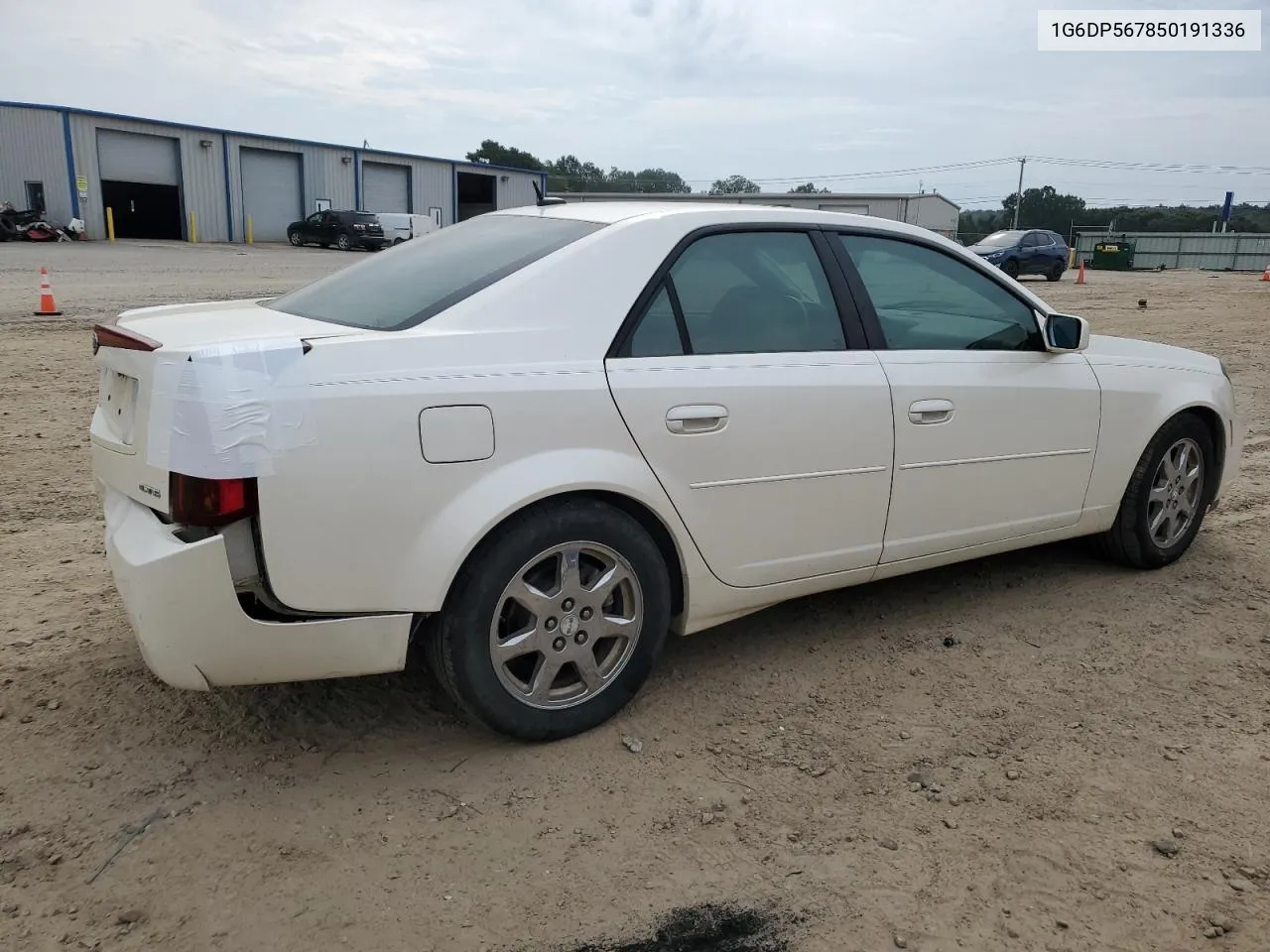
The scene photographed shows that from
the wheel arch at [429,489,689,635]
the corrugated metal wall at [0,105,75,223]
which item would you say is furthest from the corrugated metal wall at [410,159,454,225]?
the wheel arch at [429,489,689,635]

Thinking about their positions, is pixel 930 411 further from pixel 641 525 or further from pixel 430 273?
pixel 430 273

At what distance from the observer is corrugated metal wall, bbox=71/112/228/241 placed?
35438 mm

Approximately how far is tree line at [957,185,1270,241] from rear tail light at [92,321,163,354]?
66.2 m

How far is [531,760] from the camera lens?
301cm

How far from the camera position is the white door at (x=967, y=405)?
3.65 m

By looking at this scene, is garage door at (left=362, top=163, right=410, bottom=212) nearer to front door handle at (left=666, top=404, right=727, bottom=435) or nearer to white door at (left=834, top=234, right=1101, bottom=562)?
white door at (left=834, top=234, right=1101, bottom=562)

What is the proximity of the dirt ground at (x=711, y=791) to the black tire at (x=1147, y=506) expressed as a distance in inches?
11.3

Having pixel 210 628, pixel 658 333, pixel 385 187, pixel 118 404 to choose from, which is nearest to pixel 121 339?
pixel 118 404

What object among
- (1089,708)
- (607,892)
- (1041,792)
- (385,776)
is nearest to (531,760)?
(385,776)

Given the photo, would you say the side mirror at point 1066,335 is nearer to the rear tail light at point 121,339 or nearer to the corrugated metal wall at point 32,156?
the rear tail light at point 121,339

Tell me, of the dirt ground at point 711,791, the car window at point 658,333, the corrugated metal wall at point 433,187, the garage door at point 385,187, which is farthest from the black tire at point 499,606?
the corrugated metal wall at point 433,187

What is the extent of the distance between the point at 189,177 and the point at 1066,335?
134 ft

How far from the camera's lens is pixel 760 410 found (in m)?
3.24

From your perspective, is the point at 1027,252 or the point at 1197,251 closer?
the point at 1027,252
